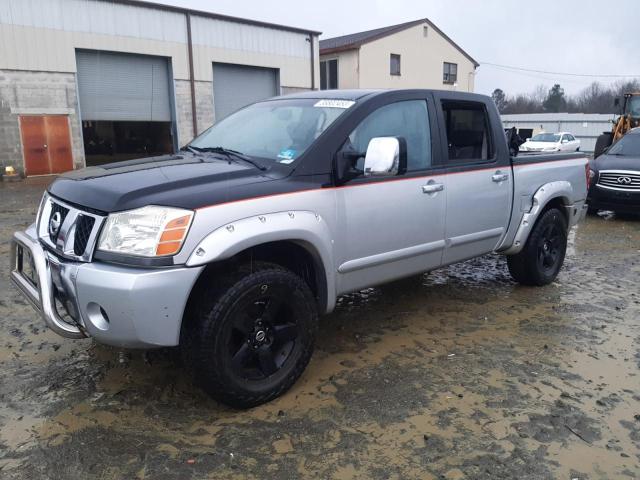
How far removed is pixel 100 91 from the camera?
61.6ft

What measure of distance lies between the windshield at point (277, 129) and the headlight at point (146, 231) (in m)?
0.91

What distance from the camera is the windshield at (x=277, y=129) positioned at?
3504 mm

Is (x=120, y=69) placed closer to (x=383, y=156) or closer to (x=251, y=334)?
(x=383, y=156)

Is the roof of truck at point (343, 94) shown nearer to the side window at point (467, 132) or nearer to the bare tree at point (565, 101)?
the side window at point (467, 132)

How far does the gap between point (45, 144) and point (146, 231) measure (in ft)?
57.4

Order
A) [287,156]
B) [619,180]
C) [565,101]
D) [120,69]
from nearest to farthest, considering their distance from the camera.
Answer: [287,156]
[619,180]
[120,69]
[565,101]

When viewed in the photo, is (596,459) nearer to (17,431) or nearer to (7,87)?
(17,431)

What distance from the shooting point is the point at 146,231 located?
2.66 metres

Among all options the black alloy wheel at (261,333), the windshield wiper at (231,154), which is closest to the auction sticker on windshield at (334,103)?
the windshield wiper at (231,154)

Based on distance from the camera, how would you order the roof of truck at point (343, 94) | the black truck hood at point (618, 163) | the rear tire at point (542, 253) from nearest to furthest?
the roof of truck at point (343, 94), the rear tire at point (542, 253), the black truck hood at point (618, 163)

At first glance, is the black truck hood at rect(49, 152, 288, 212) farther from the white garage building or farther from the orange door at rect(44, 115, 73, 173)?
the orange door at rect(44, 115, 73, 173)

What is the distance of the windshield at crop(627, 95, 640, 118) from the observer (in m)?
18.1

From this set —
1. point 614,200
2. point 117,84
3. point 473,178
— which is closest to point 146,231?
point 473,178

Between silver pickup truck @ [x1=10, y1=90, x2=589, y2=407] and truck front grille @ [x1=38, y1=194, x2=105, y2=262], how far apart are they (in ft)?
0.03
